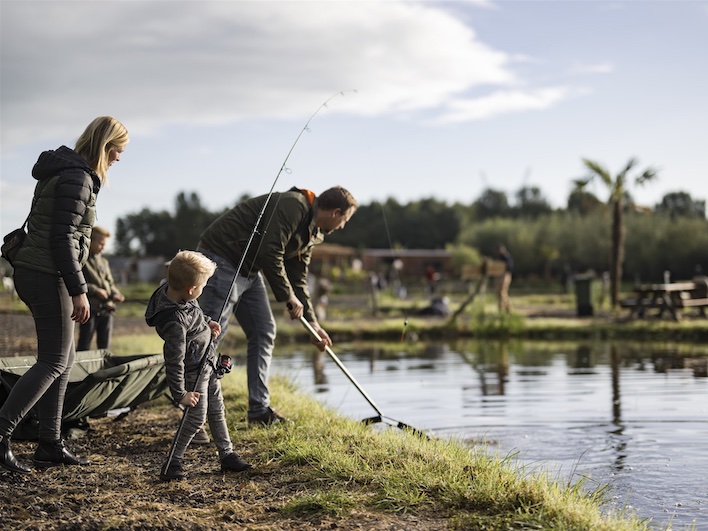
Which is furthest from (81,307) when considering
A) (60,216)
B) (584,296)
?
(584,296)

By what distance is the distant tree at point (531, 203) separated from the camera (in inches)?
3155

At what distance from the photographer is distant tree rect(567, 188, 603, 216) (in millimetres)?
25631

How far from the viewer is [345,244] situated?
81375 millimetres

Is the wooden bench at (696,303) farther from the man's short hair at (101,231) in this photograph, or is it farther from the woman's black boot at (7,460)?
the woman's black boot at (7,460)

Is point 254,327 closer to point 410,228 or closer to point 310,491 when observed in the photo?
point 310,491

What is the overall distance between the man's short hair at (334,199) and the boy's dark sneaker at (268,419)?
Answer: 4.81ft

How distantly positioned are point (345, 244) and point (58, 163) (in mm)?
76940

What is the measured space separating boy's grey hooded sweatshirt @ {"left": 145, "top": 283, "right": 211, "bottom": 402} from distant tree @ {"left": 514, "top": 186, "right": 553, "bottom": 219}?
72270 mm

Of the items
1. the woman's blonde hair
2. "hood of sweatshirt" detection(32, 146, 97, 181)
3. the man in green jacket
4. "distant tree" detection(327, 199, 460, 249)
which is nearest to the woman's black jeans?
"hood of sweatshirt" detection(32, 146, 97, 181)

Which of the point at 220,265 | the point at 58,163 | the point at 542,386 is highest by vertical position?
the point at 58,163

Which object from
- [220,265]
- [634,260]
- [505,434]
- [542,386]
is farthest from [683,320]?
[634,260]

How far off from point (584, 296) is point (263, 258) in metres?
16.9

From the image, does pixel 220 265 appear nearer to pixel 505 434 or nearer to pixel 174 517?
pixel 174 517

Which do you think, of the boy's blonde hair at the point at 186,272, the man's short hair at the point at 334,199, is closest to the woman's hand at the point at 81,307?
the boy's blonde hair at the point at 186,272
